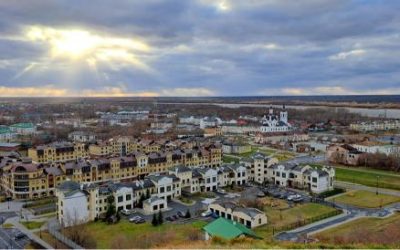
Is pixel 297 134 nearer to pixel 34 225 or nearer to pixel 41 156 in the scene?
pixel 41 156

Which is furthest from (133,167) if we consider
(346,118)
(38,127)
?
(346,118)

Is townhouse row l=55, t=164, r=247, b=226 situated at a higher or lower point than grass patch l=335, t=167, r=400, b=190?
higher

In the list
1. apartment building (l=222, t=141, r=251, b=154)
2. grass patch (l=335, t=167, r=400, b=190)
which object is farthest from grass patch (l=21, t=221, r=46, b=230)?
apartment building (l=222, t=141, r=251, b=154)

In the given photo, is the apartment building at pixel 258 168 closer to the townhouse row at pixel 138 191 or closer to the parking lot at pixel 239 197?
the townhouse row at pixel 138 191

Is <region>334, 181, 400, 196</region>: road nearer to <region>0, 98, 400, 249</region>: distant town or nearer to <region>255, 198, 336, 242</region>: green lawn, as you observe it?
<region>0, 98, 400, 249</region>: distant town

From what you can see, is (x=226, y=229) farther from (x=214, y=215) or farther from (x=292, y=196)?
(x=292, y=196)
